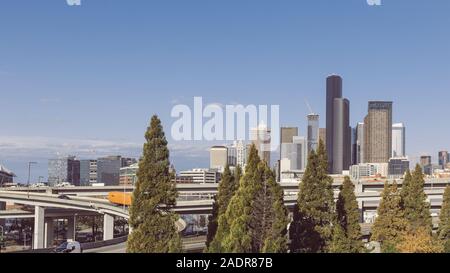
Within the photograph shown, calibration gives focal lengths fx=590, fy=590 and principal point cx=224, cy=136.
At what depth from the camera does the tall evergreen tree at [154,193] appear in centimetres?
1770

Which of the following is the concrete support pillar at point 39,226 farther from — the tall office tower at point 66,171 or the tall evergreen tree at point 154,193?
the tall office tower at point 66,171

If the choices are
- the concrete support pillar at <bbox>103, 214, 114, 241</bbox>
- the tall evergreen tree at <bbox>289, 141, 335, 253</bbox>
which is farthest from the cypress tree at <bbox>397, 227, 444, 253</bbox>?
the concrete support pillar at <bbox>103, 214, 114, 241</bbox>

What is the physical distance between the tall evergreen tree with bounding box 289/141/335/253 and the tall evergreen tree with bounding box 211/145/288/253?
124 inches

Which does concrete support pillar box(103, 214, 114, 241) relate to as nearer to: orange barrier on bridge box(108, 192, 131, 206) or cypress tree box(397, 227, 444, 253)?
orange barrier on bridge box(108, 192, 131, 206)

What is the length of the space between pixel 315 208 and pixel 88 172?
144196mm

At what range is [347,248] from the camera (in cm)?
2398

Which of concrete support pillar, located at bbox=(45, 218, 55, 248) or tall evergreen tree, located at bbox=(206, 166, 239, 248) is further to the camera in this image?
concrete support pillar, located at bbox=(45, 218, 55, 248)

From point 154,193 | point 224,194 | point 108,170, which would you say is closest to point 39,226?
point 224,194

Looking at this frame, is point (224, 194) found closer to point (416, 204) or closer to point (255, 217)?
point (255, 217)

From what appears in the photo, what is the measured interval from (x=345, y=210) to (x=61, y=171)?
451 ft

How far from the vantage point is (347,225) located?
27266 millimetres

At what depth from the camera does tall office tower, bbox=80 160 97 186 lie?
15825 centimetres
